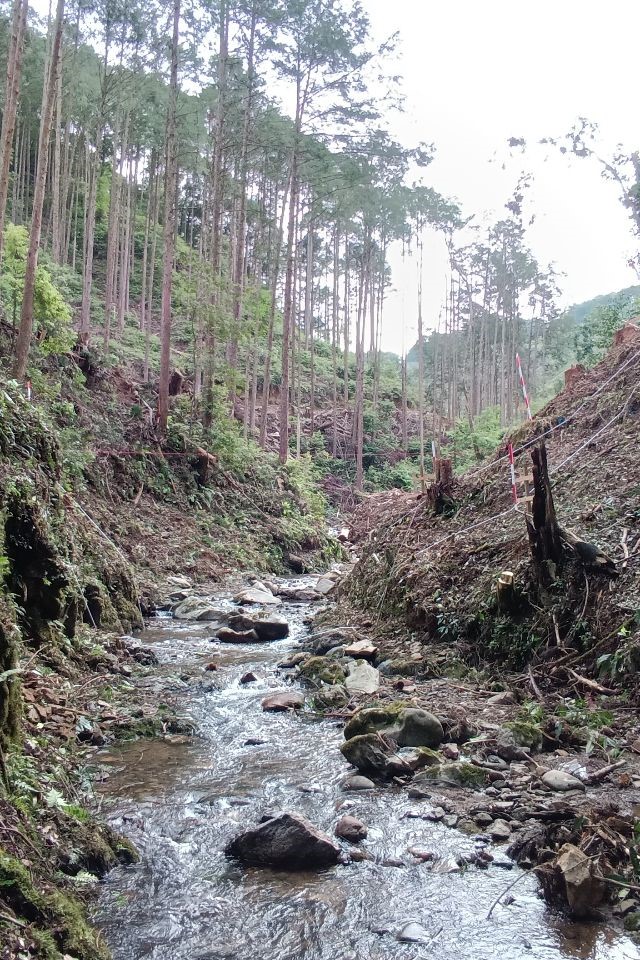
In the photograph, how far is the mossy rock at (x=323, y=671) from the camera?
6.48 metres

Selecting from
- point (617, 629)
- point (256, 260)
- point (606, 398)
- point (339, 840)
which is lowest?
point (339, 840)

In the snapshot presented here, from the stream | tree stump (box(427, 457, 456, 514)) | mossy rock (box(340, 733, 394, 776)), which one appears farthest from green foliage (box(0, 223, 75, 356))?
mossy rock (box(340, 733, 394, 776))

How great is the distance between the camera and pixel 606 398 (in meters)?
9.30

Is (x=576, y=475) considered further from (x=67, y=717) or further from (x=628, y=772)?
Result: (x=67, y=717)

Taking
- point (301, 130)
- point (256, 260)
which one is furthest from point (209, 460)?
point (256, 260)

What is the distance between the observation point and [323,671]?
21.9ft

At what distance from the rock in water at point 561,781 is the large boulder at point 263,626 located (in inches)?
203

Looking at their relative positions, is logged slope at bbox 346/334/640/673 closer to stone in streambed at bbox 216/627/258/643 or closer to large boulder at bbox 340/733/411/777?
stone in streambed at bbox 216/627/258/643

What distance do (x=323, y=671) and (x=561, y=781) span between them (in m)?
3.14

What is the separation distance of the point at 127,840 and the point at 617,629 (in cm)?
383

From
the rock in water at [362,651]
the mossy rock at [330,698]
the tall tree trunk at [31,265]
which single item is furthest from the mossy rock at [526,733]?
the tall tree trunk at [31,265]

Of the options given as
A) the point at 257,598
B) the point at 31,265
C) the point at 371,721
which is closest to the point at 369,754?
the point at 371,721

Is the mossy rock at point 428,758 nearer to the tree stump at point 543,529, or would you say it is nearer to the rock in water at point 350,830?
the rock in water at point 350,830

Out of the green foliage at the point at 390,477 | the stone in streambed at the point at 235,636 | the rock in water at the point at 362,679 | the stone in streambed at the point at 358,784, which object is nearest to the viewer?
the stone in streambed at the point at 358,784
